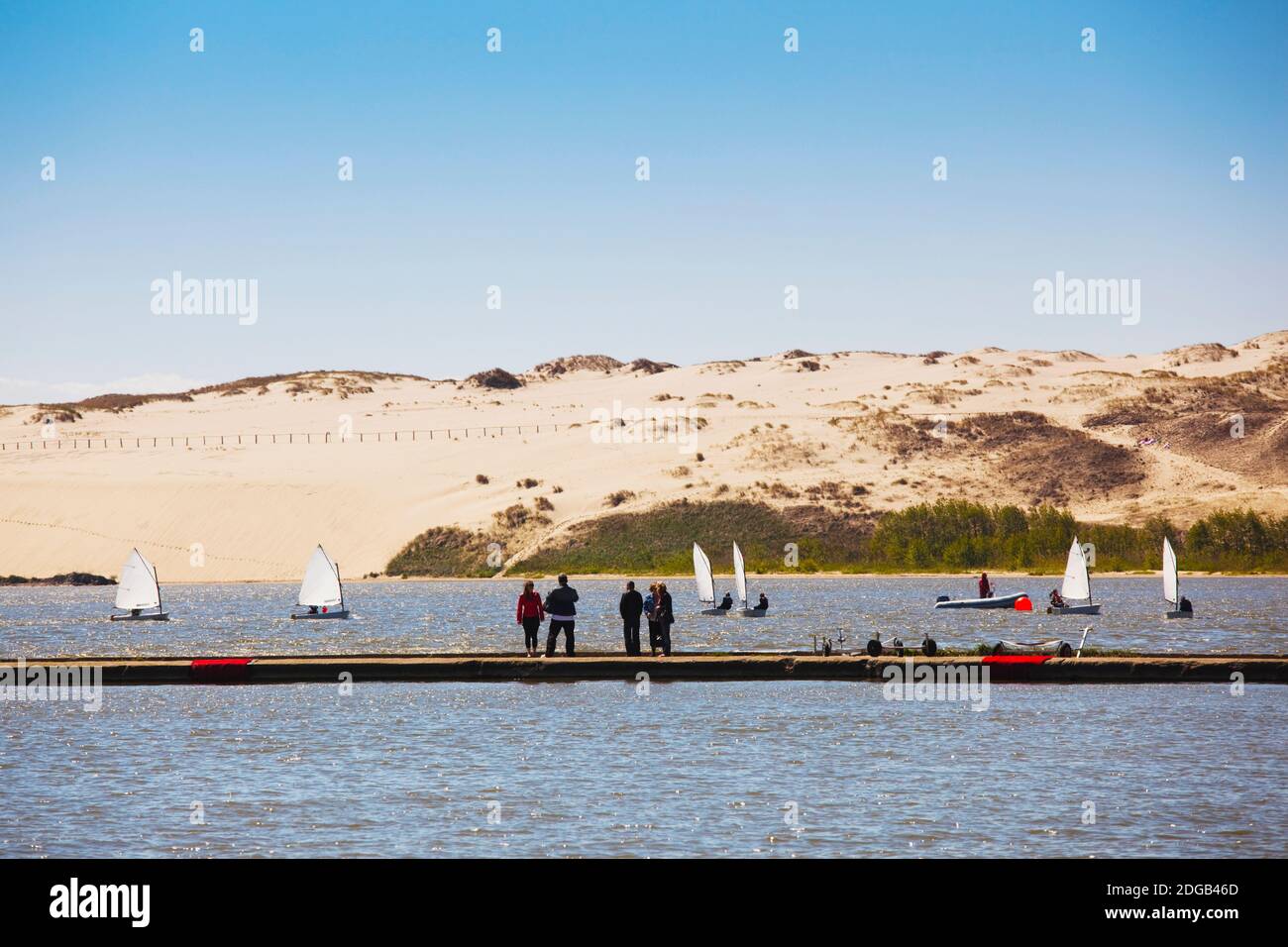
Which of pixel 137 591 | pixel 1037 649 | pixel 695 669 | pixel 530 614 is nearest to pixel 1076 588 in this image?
pixel 1037 649

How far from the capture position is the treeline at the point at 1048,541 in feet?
377

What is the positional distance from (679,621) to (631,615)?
3348cm

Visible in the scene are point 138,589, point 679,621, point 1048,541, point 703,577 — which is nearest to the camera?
point 703,577

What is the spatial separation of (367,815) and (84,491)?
428 feet

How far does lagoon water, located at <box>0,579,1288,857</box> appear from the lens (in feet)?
70.7

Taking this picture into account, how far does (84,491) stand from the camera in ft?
477

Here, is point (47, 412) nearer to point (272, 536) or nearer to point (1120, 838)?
point (272, 536)

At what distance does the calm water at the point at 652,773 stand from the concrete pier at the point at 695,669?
0.60 meters

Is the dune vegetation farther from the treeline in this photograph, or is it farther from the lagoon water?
the lagoon water

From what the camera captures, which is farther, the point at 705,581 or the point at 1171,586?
the point at 705,581

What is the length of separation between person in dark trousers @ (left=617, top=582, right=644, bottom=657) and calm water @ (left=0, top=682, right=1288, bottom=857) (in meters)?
1.04

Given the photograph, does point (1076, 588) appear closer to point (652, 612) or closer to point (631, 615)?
point (652, 612)

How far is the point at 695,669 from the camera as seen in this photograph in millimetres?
36469

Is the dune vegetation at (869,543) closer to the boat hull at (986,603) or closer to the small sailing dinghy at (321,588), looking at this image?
the boat hull at (986,603)
